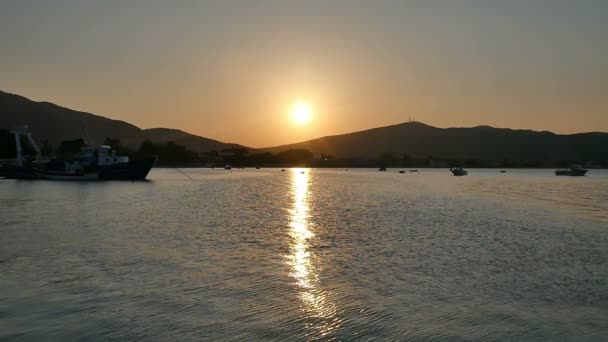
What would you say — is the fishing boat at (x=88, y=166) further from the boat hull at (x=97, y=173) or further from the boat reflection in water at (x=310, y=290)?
the boat reflection in water at (x=310, y=290)

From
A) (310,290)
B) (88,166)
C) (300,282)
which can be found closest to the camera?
(310,290)

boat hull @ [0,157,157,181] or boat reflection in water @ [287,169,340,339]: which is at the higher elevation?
boat hull @ [0,157,157,181]

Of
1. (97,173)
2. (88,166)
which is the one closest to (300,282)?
(97,173)

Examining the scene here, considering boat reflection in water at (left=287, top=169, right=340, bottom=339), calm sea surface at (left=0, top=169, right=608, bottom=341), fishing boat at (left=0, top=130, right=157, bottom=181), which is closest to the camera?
calm sea surface at (left=0, top=169, right=608, bottom=341)

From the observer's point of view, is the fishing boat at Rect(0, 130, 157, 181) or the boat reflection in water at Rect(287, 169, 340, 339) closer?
the boat reflection in water at Rect(287, 169, 340, 339)

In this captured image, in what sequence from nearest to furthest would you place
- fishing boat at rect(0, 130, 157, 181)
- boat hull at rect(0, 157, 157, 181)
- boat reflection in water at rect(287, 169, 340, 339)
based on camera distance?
boat reflection in water at rect(287, 169, 340, 339) < boat hull at rect(0, 157, 157, 181) < fishing boat at rect(0, 130, 157, 181)

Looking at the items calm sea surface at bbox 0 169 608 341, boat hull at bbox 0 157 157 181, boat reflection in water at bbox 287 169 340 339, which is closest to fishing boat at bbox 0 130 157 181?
boat hull at bbox 0 157 157 181

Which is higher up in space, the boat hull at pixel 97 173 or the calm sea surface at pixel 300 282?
the boat hull at pixel 97 173

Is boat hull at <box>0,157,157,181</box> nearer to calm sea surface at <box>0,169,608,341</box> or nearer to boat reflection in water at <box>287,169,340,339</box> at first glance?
calm sea surface at <box>0,169,608,341</box>

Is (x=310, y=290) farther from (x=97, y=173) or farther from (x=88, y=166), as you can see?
(x=88, y=166)

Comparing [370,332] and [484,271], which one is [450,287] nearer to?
[484,271]

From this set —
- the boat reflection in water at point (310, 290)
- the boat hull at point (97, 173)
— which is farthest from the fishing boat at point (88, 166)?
the boat reflection in water at point (310, 290)

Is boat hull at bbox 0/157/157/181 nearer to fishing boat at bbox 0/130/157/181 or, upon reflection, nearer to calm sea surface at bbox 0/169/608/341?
fishing boat at bbox 0/130/157/181

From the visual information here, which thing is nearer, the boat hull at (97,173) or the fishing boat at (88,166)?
the boat hull at (97,173)
